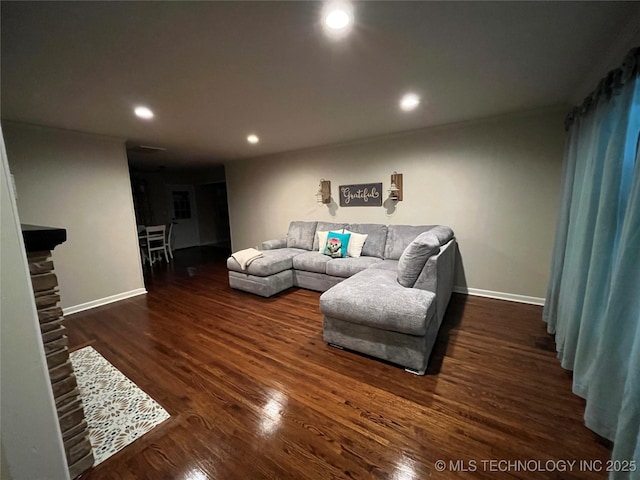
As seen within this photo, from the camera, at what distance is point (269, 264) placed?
3.62m

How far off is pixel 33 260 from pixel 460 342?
2996 millimetres

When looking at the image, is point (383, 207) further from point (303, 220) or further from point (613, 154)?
point (613, 154)

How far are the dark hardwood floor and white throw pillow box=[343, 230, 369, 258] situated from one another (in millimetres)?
1353

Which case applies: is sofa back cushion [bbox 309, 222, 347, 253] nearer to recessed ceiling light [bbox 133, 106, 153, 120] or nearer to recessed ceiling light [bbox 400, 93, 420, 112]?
recessed ceiling light [bbox 400, 93, 420, 112]

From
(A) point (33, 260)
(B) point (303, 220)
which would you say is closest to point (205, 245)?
(B) point (303, 220)

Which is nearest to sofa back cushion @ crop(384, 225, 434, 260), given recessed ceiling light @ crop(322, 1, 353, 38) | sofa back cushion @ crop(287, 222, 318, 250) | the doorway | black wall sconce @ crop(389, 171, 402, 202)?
black wall sconce @ crop(389, 171, 402, 202)

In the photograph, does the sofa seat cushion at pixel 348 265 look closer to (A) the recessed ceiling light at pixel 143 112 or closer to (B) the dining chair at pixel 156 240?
(A) the recessed ceiling light at pixel 143 112

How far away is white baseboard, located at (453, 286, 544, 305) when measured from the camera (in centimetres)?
315

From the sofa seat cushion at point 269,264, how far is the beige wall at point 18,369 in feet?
9.34

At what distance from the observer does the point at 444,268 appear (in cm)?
259

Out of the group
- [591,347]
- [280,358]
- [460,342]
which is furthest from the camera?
[460,342]

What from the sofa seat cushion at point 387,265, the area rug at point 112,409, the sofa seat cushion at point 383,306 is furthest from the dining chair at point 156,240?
the sofa seat cushion at point 383,306

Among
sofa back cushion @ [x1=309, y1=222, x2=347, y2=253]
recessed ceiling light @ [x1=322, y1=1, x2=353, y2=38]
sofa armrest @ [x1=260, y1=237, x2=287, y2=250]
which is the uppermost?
recessed ceiling light @ [x1=322, y1=1, x2=353, y2=38]

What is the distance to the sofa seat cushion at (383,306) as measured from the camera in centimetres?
190
